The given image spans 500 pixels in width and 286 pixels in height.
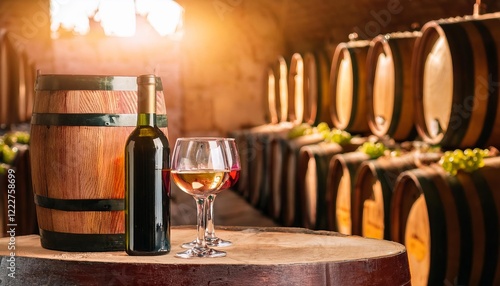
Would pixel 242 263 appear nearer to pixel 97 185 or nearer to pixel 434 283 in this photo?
pixel 97 185

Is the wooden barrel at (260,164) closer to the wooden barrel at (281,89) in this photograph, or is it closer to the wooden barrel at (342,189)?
the wooden barrel at (281,89)

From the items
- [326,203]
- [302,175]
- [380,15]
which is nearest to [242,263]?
[326,203]

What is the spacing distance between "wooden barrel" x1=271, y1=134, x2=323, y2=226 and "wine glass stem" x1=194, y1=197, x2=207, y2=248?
3.98 metres

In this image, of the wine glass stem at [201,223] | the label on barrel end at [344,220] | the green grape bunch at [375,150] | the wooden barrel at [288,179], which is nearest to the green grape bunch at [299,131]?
the wooden barrel at [288,179]

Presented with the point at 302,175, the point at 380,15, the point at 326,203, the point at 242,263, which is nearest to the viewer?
the point at 242,263

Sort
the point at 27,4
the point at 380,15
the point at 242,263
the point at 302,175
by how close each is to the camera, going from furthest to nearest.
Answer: the point at 27,4 → the point at 380,15 → the point at 302,175 → the point at 242,263

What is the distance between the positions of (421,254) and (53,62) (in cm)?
614

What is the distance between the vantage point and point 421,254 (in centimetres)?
336

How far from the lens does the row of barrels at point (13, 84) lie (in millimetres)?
5973

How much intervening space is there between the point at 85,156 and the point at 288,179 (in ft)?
14.2

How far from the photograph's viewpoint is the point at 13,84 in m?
6.33

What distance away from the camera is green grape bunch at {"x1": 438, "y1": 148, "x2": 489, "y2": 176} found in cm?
332

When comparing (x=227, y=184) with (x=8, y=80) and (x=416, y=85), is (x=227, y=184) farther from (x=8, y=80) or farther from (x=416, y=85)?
(x=8, y=80)

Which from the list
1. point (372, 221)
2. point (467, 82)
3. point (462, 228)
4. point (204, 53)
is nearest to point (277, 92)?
point (204, 53)
